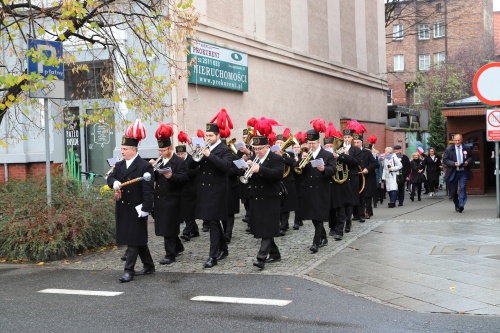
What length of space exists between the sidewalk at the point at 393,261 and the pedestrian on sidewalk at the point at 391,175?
507cm

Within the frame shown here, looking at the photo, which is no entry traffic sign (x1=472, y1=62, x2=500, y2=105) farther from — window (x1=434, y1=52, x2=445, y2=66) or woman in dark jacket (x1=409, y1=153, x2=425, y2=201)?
window (x1=434, y1=52, x2=445, y2=66)

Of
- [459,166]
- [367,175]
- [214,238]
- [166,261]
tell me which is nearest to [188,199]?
[166,261]

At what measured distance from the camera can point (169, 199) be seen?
10.5 meters

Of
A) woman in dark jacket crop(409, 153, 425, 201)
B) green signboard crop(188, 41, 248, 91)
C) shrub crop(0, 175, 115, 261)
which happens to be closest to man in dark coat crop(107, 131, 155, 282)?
shrub crop(0, 175, 115, 261)

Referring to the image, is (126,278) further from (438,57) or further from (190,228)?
(438,57)

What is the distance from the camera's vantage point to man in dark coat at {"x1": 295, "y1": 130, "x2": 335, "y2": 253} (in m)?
11.0

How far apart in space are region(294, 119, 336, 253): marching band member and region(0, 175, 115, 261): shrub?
10.8 feet

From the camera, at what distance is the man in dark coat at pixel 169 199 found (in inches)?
407

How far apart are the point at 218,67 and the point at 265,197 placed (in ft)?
33.3

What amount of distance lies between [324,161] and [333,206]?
1.26 metres

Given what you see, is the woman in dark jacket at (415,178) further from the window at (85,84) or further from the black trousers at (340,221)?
the black trousers at (340,221)

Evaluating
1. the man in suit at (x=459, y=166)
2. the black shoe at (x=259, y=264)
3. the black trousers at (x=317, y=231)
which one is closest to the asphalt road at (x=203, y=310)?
the black shoe at (x=259, y=264)

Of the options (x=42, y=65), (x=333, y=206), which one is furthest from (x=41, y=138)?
(x=333, y=206)

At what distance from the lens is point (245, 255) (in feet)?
36.1
